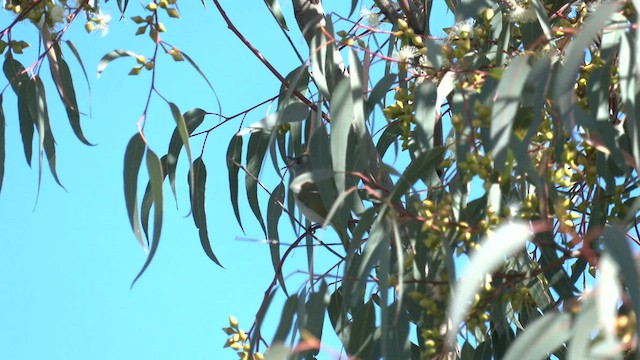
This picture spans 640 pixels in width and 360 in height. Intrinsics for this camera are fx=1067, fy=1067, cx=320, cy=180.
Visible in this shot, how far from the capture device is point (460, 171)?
1.42 m

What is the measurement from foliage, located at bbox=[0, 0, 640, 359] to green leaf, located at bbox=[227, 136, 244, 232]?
191mm

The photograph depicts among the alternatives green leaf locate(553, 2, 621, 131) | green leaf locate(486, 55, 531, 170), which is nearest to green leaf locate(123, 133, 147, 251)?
green leaf locate(486, 55, 531, 170)

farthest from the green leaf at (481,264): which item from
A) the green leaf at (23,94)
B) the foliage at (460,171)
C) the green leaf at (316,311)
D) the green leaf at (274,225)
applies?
the green leaf at (23,94)

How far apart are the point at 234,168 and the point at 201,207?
0.45 feet

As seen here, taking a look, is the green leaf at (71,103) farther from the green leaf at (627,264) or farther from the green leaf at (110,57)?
the green leaf at (627,264)

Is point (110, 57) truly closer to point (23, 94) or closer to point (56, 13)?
point (56, 13)

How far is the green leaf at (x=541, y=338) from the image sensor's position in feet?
3.43

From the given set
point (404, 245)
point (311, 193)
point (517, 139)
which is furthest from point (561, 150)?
point (311, 193)

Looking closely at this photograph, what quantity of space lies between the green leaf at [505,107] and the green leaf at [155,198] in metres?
0.46

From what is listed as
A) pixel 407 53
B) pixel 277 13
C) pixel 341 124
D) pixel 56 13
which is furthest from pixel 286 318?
pixel 277 13

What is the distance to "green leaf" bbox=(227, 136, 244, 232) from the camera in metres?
2.12

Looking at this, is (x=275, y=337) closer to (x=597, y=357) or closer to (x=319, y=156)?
(x=319, y=156)

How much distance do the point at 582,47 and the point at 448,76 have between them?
0.31 m

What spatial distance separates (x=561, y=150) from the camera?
1.41 m
